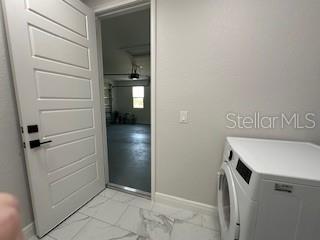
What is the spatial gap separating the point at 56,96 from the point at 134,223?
1416 millimetres

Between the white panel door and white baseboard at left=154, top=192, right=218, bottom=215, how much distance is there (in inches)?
33.6

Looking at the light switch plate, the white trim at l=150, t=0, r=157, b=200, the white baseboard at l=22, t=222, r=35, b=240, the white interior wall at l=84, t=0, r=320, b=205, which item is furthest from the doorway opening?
the white baseboard at l=22, t=222, r=35, b=240

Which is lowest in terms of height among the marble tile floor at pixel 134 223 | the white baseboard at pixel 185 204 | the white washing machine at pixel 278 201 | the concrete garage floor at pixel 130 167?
the concrete garage floor at pixel 130 167

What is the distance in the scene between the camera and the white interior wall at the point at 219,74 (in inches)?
47.2

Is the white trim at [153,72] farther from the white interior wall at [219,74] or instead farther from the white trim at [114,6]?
the white trim at [114,6]

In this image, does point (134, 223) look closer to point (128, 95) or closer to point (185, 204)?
point (185, 204)

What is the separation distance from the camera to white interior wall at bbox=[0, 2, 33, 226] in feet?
3.75

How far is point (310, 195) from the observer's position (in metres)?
0.63

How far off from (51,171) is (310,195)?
1.77 m

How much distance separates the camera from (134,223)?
1535mm

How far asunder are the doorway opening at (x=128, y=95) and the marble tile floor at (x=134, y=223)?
0.32 meters

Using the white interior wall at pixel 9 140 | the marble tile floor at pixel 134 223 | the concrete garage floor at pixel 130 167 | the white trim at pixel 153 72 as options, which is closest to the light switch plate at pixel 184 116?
the white trim at pixel 153 72

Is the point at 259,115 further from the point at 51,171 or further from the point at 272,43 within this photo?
the point at 51,171

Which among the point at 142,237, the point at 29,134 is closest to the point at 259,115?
the point at 142,237
